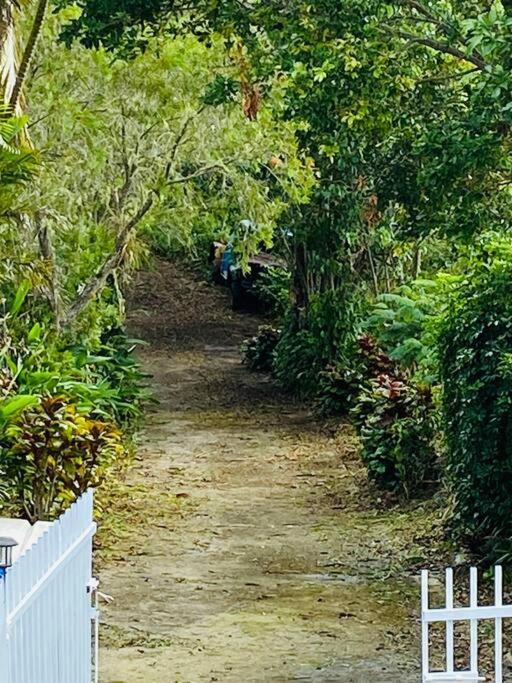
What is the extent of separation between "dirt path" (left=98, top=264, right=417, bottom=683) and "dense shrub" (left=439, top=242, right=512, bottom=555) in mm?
774

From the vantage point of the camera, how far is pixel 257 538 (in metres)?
Answer: 9.91

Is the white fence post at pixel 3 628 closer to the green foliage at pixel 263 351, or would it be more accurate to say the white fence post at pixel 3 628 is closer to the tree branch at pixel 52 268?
the tree branch at pixel 52 268

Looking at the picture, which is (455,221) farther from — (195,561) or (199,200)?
(199,200)

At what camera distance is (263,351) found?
20.3 m

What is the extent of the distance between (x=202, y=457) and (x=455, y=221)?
669 cm

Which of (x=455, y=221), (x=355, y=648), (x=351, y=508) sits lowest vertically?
(x=355, y=648)

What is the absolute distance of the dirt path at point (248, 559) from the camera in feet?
22.5

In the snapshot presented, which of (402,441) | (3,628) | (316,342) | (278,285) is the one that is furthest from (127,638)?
(278,285)

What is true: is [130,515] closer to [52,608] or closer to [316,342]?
[52,608]

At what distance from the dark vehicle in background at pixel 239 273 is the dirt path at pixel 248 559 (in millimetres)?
6957

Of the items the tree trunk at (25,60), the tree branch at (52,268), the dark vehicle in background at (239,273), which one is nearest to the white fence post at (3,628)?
the tree trunk at (25,60)

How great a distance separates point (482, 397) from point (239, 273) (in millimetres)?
17970

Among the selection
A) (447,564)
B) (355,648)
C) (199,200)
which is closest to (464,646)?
(355,648)

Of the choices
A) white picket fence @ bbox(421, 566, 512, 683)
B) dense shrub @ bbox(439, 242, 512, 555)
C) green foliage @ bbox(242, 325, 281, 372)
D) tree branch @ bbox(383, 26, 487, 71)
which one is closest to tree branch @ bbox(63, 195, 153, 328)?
dense shrub @ bbox(439, 242, 512, 555)
